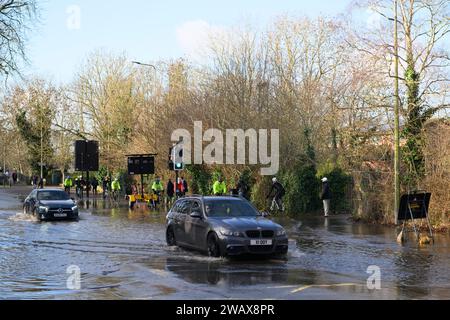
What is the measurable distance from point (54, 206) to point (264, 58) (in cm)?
1867

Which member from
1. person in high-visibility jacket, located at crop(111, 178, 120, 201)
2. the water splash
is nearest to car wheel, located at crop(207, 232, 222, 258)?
the water splash

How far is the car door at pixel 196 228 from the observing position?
629 inches

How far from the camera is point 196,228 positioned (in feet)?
53.8

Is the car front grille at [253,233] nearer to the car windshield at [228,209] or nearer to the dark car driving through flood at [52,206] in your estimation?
the car windshield at [228,209]

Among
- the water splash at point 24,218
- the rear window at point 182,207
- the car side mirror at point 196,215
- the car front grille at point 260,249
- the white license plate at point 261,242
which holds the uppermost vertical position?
the rear window at point 182,207

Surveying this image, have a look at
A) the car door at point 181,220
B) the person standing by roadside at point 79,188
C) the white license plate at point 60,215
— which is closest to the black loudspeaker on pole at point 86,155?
the person standing by roadside at point 79,188

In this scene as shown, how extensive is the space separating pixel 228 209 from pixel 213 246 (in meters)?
1.43

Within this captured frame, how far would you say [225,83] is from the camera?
39812 mm

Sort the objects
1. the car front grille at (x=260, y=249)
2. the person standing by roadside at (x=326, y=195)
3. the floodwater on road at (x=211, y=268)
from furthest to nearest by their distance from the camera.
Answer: the person standing by roadside at (x=326, y=195)
the car front grille at (x=260, y=249)
the floodwater on road at (x=211, y=268)

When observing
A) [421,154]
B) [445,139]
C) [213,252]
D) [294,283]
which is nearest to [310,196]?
[421,154]

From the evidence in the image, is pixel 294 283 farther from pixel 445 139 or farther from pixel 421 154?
pixel 421 154

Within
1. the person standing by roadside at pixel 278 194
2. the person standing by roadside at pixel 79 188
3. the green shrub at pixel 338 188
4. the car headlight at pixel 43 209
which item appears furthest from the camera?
the person standing by roadside at pixel 79 188

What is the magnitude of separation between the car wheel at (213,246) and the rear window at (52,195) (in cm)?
1531

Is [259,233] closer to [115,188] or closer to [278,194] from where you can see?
[278,194]
